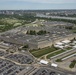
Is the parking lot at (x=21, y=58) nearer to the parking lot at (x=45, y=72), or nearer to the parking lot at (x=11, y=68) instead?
the parking lot at (x=11, y=68)

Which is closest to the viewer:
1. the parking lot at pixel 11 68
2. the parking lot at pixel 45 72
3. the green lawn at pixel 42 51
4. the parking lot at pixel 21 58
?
the parking lot at pixel 45 72

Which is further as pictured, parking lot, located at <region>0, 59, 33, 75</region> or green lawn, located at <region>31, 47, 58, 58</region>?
green lawn, located at <region>31, 47, 58, 58</region>

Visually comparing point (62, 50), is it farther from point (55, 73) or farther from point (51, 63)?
point (55, 73)

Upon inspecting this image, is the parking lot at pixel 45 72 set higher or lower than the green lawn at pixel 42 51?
lower

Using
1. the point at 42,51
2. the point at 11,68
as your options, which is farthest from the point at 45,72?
the point at 42,51

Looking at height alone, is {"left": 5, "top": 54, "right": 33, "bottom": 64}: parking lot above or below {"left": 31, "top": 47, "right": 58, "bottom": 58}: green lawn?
below

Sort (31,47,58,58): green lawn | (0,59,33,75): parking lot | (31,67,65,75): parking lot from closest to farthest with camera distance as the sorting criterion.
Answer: (31,67,65,75): parking lot, (0,59,33,75): parking lot, (31,47,58,58): green lawn

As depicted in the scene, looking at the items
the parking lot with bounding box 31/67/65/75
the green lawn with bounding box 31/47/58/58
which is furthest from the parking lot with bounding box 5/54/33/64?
the parking lot with bounding box 31/67/65/75

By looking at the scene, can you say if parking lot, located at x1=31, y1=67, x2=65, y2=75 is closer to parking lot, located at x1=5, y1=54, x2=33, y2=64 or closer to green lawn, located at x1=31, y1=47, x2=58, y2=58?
parking lot, located at x1=5, y1=54, x2=33, y2=64

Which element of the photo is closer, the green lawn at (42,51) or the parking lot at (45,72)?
the parking lot at (45,72)

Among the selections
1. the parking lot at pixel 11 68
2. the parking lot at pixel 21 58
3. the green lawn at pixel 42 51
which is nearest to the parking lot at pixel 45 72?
the parking lot at pixel 11 68

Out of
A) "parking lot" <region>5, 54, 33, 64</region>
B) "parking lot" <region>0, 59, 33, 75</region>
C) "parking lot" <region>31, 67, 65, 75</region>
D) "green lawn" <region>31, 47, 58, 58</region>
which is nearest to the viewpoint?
"parking lot" <region>31, 67, 65, 75</region>

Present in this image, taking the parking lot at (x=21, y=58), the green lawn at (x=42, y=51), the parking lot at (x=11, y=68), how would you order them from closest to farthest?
1. the parking lot at (x=11, y=68)
2. the parking lot at (x=21, y=58)
3. the green lawn at (x=42, y=51)
